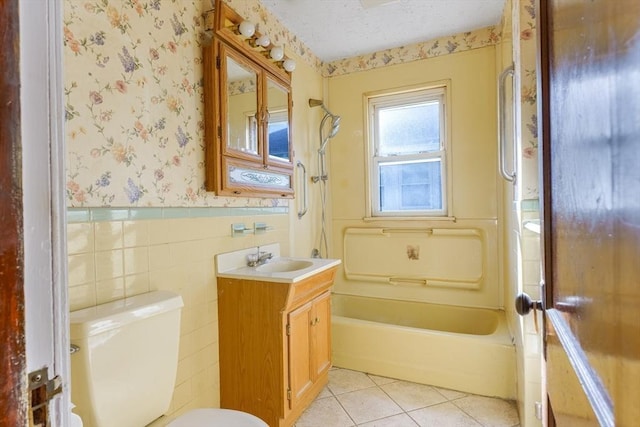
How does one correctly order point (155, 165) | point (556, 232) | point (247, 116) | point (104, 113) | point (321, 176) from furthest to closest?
point (321, 176) → point (247, 116) → point (155, 165) → point (104, 113) → point (556, 232)

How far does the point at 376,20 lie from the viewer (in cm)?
237

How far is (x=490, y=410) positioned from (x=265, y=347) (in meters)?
1.39

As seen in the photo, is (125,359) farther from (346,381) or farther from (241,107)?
(346,381)

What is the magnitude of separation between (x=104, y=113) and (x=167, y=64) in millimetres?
420

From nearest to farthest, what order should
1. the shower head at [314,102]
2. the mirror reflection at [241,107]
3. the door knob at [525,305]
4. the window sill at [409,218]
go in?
the door knob at [525,305] < the mirror reflection at [241,107] < the window sill at [409,218] < the shower head at [314,102]

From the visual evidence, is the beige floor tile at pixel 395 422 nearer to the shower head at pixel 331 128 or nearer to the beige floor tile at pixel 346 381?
the beige floor tile at pixel 346 381

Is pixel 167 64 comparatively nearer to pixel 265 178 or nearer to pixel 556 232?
pixel 265 178

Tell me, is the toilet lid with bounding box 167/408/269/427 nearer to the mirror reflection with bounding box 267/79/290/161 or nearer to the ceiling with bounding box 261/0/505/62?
the mirror reflection with bounding box 267/79/290/161

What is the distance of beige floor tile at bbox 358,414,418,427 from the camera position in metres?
1.79

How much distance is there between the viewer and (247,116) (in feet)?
6.33

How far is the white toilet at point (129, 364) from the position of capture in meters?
0.99

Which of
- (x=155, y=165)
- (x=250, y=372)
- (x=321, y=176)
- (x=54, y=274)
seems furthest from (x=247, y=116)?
(x=54, y=274)

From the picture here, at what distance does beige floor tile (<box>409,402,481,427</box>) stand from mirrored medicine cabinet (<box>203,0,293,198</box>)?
1594 millimetres

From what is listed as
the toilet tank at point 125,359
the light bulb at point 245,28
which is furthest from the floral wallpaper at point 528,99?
the toilet tank at point 125,359
